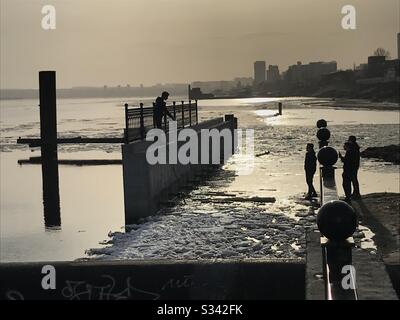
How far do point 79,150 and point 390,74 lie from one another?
16280 cm

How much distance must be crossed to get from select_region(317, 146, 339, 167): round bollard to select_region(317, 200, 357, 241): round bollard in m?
5.53

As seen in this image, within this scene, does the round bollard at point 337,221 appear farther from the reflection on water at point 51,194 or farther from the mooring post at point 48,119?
the mooring post at point 48,119

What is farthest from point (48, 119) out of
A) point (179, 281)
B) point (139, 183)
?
point (179, 281)

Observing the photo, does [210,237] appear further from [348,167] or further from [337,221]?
[337,221]

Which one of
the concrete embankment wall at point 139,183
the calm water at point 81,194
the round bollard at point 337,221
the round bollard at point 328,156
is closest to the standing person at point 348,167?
the calm water at point 81,194

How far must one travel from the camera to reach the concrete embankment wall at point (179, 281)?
23.1 feet

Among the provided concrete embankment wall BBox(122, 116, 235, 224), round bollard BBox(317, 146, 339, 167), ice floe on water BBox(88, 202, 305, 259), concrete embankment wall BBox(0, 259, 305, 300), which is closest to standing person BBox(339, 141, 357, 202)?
ice floe on water BBox(88, 202, 305, 259)

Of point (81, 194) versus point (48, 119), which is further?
point (48, 119)

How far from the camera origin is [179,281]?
7.18m

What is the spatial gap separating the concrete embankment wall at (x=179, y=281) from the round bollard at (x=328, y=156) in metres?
4.29

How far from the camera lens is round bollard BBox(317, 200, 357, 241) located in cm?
558

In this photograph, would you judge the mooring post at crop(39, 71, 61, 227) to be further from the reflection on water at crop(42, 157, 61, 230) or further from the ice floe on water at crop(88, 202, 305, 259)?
the ice floe on water at crop(88, 202, 305, 259)

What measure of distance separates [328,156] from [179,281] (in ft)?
16.3
